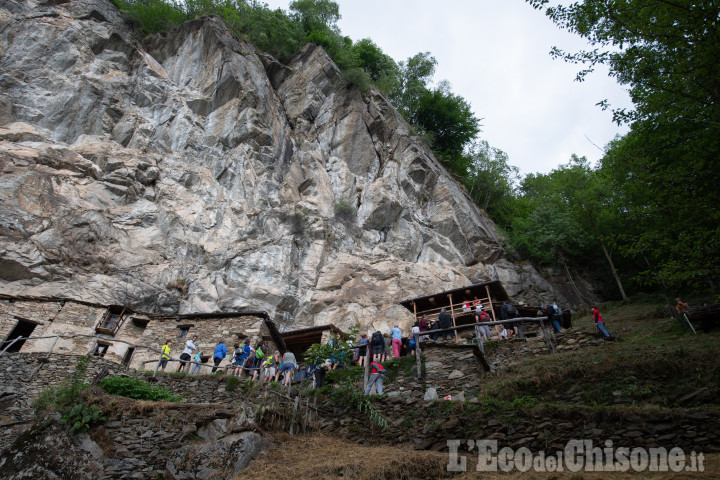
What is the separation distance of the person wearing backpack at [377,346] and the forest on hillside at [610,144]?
25.3 feet

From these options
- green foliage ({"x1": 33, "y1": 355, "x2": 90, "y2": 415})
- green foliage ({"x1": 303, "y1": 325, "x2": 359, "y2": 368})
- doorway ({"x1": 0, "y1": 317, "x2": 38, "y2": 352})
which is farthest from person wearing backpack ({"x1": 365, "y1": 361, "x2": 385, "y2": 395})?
doorway ({"x1": 0, "y1": 317, "x2": 38, "y2": 352})

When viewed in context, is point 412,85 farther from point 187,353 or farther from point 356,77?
point 187,353

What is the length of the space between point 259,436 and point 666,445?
6903mm

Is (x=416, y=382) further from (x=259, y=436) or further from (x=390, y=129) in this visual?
(x=390, y=129)

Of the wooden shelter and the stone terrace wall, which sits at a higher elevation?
the wooden shelter

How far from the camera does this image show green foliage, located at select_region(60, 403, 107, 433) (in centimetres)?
849

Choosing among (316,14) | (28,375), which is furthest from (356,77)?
(28,375)

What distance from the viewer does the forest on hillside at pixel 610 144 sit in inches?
421

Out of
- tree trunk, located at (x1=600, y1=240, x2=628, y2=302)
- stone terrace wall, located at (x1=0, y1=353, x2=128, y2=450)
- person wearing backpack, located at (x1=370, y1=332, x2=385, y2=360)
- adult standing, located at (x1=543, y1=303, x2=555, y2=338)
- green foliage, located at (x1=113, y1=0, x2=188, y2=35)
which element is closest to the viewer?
person wearing backpack, located at (x1=370, y1=332, x2=385, y2=360)

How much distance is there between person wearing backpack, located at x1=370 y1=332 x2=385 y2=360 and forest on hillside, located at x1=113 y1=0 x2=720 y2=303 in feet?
25.3

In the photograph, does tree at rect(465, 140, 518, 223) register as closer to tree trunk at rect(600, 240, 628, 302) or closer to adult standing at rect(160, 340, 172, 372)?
tree trunk at rect(600, 240, 628, 302)

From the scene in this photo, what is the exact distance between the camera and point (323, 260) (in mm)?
23484

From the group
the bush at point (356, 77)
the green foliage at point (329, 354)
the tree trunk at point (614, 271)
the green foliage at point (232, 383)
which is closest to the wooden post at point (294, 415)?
the green foliage at point (329, 354)

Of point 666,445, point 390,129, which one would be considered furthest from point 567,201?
point 666,445
